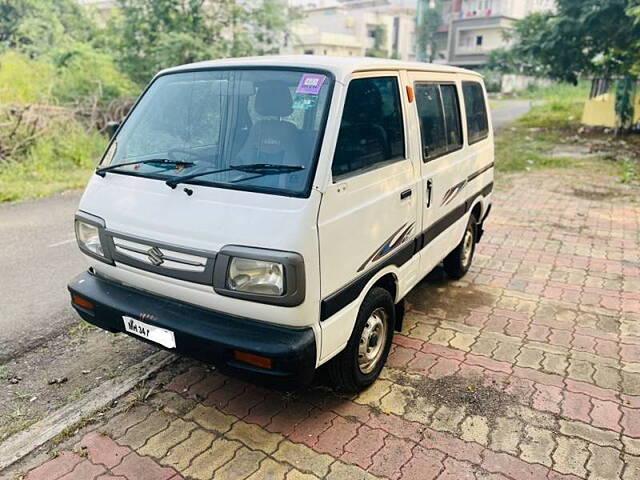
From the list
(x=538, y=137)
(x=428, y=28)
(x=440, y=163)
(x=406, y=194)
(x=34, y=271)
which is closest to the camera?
(x=406, y=194)

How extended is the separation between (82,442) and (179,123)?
1947mm

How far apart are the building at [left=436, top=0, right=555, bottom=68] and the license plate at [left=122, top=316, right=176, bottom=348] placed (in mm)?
60422

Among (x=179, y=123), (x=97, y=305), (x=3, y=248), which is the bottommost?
(x=3, y=248)

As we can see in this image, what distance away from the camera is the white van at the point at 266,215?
8.14ft

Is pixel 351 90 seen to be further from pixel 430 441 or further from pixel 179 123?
pixel 430 441

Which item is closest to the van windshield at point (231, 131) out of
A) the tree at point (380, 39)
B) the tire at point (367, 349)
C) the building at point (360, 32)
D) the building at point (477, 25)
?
the tire at point (367, 349)

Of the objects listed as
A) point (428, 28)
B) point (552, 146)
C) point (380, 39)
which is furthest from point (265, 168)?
point (428, 28)

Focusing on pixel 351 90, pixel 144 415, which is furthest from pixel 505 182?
pixel 144 415

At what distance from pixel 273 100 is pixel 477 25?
63.5 metres

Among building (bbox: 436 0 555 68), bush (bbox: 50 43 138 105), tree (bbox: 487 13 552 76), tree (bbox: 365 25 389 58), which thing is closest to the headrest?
bush (bbox: 50 43 138 105)

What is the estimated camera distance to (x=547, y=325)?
419 cm

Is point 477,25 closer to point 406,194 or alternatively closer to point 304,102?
point 406,194

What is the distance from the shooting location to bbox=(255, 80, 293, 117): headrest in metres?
2.82

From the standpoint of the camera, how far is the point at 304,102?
277 cm
